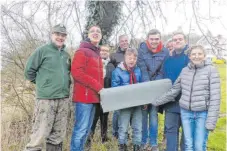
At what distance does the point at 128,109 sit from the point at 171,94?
71cm

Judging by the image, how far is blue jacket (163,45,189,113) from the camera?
4680 millimetres

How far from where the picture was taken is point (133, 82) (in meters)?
4.95

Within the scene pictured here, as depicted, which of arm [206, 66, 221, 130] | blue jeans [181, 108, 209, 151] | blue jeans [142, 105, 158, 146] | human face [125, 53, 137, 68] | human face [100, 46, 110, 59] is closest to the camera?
arm [206, 66, 221, 130]

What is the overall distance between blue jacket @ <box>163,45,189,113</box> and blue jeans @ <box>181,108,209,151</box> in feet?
0.87

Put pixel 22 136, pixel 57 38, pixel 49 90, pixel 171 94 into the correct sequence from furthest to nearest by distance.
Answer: pixel 22 136
pixel 171 94
pixel 57 38
pixel 49 90

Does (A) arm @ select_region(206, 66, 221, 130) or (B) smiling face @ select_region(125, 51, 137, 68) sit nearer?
(A) arm @ select_region(206, 66, 221, 130)

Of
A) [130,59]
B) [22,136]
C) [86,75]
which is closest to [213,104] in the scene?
[130,59]

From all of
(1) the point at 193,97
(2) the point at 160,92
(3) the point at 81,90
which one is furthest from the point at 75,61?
(1) the point at 193,97

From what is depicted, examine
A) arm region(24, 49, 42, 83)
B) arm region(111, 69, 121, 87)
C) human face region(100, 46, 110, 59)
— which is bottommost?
arm region(111, 69, 121, 87)

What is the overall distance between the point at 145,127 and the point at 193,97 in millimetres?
1150

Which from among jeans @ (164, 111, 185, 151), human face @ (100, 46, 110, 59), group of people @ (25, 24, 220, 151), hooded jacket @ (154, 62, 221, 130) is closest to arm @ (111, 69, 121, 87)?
group of people @ (25, 24, 220, 151)

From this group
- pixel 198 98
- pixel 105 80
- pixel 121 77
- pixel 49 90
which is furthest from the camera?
pixel 105 80

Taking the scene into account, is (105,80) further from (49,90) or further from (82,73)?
(49,90)

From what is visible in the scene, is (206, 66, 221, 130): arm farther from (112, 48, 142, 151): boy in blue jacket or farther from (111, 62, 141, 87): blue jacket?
(111, 62, 141, 87): blue jacket
